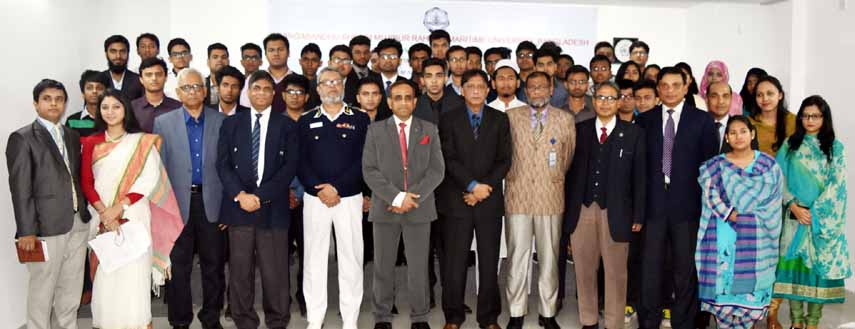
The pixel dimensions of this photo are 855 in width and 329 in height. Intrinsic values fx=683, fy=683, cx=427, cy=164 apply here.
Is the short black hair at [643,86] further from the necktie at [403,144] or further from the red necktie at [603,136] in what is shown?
the necktie at [403,144]

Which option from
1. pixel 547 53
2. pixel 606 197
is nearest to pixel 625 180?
pixel 606 197

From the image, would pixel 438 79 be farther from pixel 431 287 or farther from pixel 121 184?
pixel 121 184

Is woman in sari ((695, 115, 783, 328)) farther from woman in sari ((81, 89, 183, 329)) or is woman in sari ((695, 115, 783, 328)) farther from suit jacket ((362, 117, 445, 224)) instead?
Answer: woman in sari ((81, 89, 183, 329))

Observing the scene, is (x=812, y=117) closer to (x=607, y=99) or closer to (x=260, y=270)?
(x=607, y=99)

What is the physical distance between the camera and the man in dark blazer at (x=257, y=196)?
431cm

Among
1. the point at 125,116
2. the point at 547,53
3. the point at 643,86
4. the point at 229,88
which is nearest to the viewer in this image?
the point at 125,116

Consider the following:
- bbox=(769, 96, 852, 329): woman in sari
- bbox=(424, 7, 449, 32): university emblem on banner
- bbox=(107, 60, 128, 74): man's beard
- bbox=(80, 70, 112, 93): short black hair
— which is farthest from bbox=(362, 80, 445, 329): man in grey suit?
bbox=(424, 7, 449, 32): university emblem on banner

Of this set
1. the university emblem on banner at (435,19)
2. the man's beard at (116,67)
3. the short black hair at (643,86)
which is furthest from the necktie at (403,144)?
the university emblem on banner at (435,19)

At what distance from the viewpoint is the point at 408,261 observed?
450 cm

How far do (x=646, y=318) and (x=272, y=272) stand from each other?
2459mm

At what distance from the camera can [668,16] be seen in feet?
31.2

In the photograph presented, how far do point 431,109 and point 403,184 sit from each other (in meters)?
0.80

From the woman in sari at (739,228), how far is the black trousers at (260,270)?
8.78 ft

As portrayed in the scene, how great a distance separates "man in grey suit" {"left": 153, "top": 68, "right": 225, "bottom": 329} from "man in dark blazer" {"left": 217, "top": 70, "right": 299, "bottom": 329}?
0.12 meters
